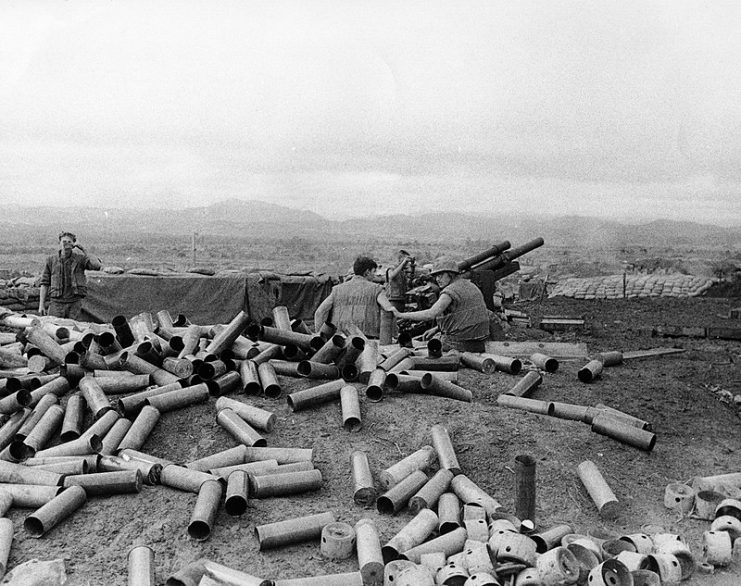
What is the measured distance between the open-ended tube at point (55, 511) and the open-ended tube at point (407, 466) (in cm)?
241

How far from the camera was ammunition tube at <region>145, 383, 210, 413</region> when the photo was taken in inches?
272

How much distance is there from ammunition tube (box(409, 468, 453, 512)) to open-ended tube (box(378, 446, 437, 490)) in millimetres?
228

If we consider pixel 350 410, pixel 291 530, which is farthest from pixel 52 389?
pixel 291 530

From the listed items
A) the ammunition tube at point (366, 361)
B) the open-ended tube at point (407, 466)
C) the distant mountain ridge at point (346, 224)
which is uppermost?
the ammunition tube at point (366, 361)

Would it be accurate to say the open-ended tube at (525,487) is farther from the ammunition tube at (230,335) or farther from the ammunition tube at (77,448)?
the ammunition tube at (230,335)

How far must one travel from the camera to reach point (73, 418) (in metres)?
6.73

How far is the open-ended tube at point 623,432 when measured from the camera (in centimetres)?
692

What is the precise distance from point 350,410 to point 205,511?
2.04 meters

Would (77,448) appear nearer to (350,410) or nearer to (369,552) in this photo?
(350,410)

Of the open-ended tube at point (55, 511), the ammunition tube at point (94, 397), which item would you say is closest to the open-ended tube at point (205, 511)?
the open-ended tube at point (55, 511)

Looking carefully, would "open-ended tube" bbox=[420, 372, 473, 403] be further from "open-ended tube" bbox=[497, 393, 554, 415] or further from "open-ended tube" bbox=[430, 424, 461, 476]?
"open-ended tube" bbox=[430, 424, 461, 476]

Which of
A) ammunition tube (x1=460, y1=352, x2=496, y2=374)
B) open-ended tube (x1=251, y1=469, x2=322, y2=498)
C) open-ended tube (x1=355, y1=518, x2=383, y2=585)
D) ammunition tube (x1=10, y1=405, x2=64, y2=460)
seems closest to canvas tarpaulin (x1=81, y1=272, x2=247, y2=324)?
ammunition tube (x1=460, y1=352, x2=496, y2=374)

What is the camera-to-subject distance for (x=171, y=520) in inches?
209

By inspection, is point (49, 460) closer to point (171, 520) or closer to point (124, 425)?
point (124, 425)
